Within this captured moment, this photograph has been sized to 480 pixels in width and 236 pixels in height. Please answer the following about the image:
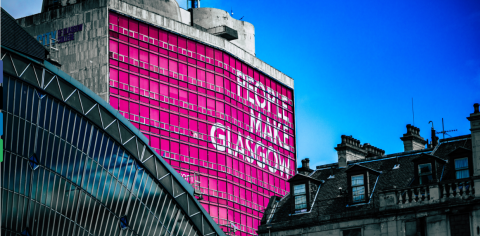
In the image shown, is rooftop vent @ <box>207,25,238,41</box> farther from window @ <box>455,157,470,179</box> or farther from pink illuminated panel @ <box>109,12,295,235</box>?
window @ <box>455,157,470,179</box>

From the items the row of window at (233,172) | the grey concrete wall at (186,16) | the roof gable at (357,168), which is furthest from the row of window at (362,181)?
the grey concrete wall at (186,16)

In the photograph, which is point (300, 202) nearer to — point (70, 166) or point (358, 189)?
point (358, 189)

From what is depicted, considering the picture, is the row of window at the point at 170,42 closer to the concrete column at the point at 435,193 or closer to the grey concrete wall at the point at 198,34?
the grey concrete wall at the point at 198,34

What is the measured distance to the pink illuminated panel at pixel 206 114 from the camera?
324 feet

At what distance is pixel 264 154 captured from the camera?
11600 cm

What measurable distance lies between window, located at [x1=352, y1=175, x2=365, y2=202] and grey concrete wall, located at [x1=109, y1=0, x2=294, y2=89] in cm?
Answer: 6030

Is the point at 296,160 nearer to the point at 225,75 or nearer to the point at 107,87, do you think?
the point at 225,75

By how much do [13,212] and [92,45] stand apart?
49950 millimetres

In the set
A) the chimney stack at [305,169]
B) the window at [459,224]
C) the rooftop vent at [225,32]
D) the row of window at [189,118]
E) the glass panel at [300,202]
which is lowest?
the window at [459,224]

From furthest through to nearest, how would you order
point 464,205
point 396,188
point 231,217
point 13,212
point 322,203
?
point 231,217
point 13,212
point 322,203
point 396,188
point 464,205

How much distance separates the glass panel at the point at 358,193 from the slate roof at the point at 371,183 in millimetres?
466

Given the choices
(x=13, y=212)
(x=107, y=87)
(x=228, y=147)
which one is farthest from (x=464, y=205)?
(x=228, y=147)

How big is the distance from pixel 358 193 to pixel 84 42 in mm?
60801

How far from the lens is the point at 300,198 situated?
161 feet
